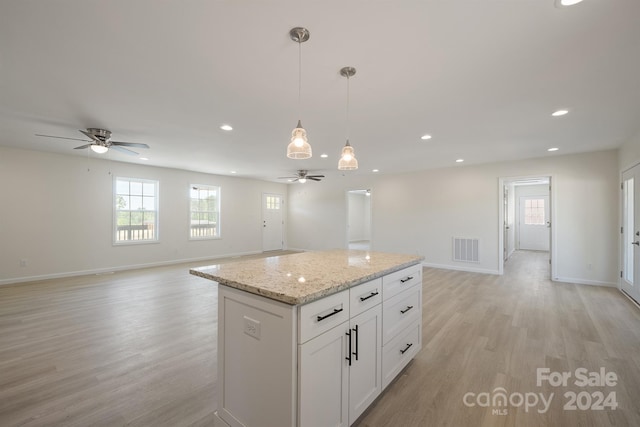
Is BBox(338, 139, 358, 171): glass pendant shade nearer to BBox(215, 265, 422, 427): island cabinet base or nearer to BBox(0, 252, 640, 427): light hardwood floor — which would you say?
BBox(215, 265, 422, 427): island cabinet base

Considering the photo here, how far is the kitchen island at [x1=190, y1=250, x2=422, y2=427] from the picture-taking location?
4.25 ft

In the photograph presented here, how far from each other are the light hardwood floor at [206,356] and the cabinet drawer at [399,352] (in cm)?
10

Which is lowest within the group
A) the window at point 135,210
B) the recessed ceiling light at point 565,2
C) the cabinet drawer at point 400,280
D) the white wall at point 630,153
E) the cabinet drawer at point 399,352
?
the cabinet drawer at point 399,352

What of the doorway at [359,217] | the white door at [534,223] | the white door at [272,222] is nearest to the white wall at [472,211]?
the white door at [272,222]

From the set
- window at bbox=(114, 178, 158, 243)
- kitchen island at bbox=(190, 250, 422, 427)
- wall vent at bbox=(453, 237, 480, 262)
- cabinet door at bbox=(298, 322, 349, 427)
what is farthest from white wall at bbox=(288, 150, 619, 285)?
cabinet door at bbox=(298, 322, 349, 427)

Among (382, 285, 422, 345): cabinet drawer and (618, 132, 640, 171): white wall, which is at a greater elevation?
(618, 132, 640, 171): white wall

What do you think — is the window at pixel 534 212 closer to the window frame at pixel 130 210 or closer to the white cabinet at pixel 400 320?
the white cabinet at pixel 400 320

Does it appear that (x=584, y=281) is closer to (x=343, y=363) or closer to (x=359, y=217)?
(x=343, y=363)

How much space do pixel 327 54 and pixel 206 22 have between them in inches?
33.8

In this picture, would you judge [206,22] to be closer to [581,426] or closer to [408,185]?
[581,426]

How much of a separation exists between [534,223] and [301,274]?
1164 cm

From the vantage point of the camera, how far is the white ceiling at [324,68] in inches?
64.4

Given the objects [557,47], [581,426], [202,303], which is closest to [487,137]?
[557,47]

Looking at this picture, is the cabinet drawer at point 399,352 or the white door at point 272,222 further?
the white door at point 272,222
